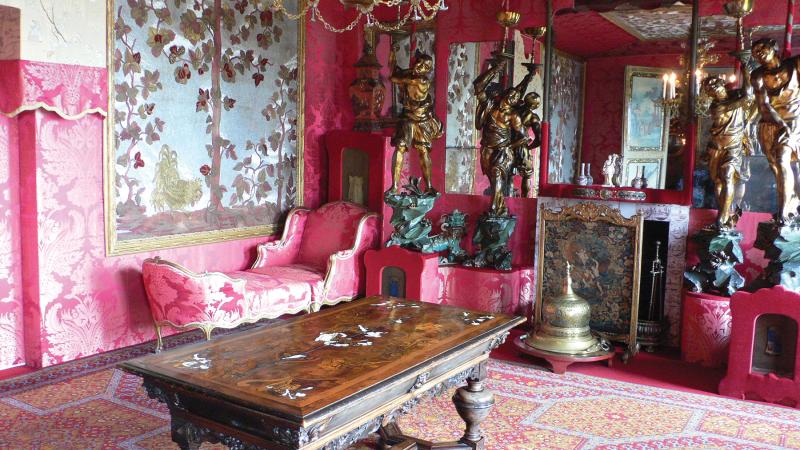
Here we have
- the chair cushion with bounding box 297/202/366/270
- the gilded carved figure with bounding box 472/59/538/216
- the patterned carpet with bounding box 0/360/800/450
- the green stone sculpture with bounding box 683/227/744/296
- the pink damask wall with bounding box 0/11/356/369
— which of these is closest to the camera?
the patterned carpet with bounding box 0/360/800/450

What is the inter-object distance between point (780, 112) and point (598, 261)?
1.58m

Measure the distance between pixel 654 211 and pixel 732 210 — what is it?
1.73 feet

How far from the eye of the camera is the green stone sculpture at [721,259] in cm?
480

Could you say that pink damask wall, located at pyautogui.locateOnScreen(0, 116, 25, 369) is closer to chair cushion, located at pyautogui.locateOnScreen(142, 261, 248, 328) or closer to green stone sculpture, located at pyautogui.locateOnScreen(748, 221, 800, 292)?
chair cushion, located at pyautogui.locateOnScreen(142, 261, 248, 328)

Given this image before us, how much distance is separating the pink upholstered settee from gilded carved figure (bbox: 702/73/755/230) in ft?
9.24

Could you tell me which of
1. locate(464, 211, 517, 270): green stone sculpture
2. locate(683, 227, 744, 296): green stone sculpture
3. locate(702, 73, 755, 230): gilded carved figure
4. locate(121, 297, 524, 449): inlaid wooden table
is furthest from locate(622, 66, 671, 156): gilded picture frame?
locate(121, 297, 524, 449): inlaid wooden table

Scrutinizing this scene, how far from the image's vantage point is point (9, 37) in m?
4.39

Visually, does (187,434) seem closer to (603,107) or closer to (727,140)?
(727,140)

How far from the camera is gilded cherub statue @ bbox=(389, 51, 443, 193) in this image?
5734 mm

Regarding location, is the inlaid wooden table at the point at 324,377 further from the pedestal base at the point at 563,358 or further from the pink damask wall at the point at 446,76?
Result: the pink damask wall at the point at 446,76

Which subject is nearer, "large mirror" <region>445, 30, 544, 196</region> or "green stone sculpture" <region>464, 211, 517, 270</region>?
"green stone sculpture" <region>464, 211, 517, 270</region>

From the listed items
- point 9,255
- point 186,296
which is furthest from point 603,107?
point 9,255

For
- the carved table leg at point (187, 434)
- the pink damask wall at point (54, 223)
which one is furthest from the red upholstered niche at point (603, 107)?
the carved table leg at point (187, 434)

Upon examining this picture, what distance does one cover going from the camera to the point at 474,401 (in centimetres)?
336
